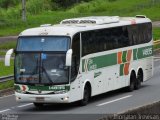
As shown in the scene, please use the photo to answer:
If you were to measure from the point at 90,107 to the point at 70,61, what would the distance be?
7.39 ft

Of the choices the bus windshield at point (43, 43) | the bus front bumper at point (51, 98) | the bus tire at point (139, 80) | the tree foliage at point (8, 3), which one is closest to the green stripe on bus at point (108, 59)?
the bus tire at point (139, 80)

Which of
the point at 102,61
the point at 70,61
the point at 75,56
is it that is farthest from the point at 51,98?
the point at 102,61

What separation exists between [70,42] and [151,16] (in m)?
55.1

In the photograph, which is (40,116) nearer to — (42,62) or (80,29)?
(42,62)

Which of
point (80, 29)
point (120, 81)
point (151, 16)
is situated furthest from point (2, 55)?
point (151, 16)

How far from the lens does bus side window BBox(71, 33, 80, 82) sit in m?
22.1

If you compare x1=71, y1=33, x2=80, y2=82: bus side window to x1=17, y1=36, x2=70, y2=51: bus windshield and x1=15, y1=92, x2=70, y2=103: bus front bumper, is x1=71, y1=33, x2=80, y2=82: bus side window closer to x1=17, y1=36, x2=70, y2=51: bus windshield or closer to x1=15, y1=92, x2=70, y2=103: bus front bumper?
x1=17, y1=36, x2=70, y2=51: bus windshield

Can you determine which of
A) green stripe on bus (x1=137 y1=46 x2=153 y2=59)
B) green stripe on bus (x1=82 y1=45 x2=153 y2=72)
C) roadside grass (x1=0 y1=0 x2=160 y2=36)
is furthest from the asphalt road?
roadside grass (x1=0 y1=0 x2=160 y2=36)

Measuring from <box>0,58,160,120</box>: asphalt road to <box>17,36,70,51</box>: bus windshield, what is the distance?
2.11m

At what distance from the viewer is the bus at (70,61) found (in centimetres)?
2172

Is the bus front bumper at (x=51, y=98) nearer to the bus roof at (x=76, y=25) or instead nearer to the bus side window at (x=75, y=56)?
the bus side window at (x=75, y=56)

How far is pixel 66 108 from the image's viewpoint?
74.6 feet

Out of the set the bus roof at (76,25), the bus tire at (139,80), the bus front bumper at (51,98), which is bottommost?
the bus tire at (139,80)

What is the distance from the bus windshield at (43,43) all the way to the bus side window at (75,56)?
42cm
